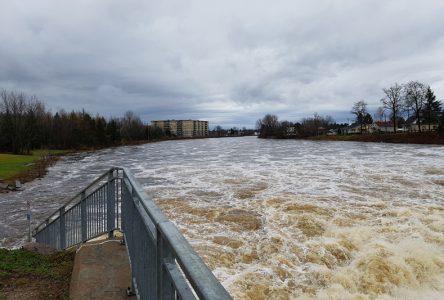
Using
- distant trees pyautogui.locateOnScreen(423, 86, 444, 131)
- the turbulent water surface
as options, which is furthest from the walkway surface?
distant trees pyautogui.locateOnScreen(423, 86, 444, 131)

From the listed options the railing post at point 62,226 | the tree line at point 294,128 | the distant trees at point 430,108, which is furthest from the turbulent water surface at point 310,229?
the tree line at point 294,128

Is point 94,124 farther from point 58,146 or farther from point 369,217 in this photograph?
point 369,217

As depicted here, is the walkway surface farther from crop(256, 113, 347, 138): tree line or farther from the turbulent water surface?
crop(256, 113, 347, 138): tree line

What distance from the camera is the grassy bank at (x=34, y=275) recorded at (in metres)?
5.39

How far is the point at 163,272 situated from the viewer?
2.22 metres

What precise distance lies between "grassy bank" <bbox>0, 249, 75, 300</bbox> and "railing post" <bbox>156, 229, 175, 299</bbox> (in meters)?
3.38

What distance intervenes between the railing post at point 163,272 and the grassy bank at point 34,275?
3385mm

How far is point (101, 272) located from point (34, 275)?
1.93 meters

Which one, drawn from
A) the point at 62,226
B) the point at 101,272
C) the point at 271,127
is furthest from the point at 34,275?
the point at 271,127

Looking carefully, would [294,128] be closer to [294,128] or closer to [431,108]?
[294,128]

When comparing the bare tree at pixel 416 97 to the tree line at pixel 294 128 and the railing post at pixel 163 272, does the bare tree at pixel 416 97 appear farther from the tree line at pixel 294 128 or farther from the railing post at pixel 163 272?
the railing post at pixel 163 272

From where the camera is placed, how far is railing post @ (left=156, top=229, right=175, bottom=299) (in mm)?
2174

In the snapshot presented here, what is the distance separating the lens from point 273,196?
63.5 ft

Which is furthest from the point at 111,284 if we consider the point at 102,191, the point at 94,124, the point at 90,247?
the point at 94,124
